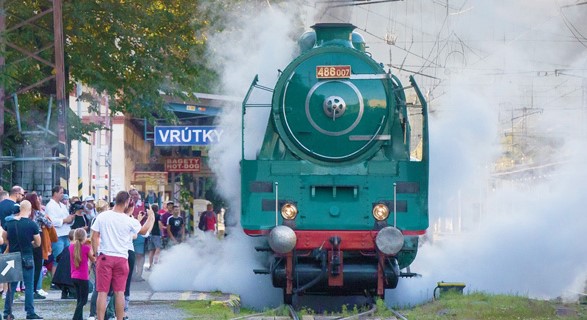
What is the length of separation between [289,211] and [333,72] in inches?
69.7

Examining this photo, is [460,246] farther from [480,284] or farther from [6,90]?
[6,90]

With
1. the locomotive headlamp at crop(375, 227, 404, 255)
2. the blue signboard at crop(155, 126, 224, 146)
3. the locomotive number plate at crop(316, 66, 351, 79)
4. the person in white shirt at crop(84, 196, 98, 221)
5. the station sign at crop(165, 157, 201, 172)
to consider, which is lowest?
the locomotive headlamp at crop(375, 227, 404, 255)

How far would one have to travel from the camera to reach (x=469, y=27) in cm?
2048

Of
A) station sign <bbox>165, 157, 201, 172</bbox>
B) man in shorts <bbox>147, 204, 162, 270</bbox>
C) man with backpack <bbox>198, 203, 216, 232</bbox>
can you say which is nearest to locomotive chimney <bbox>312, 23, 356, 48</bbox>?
man in shorts <bbox>147, 204, 162, 270</bbox>

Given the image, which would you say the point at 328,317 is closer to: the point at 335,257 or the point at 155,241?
the point at 335,257

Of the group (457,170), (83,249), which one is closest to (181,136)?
(457,170)

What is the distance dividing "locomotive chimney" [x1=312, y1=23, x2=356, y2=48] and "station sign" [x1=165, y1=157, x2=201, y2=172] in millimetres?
14770

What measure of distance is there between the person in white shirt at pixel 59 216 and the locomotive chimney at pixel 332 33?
16.9 ft

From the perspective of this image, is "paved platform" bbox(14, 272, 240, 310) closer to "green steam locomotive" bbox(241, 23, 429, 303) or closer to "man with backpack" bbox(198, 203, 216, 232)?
"green steam locomotive" bbox(241, 23, 429, 303)

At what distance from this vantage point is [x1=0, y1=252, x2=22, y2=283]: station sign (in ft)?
34.9

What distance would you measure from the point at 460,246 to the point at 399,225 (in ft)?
16.3

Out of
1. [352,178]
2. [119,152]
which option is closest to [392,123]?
[352,178]

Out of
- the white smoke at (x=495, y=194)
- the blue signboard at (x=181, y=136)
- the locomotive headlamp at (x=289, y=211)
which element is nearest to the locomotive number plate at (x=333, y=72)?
the locomotive headlamp at (x=289, y=211)

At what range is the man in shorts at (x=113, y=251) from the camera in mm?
10695
